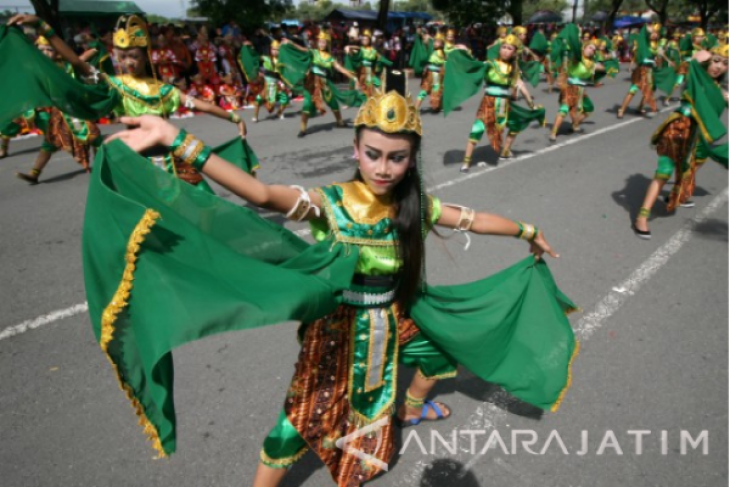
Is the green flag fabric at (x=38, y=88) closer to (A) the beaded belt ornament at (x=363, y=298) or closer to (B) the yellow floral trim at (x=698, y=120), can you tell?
(A) the beaded belt ornament at (x=363, y=298)

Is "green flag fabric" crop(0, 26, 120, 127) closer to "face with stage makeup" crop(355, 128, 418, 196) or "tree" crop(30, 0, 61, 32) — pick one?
"face with stage makeup" crop(355, 128, 418, 196)

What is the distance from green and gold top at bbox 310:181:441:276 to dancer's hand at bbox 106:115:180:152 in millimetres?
649

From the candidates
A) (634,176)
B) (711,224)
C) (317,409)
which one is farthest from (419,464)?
(634,176)

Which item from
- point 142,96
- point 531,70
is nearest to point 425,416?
point 142,96

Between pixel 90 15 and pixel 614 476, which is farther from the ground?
pixel 90 15

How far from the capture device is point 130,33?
12.7 ft

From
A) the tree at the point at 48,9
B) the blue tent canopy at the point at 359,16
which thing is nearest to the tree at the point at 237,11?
the tree at the point at 48,9

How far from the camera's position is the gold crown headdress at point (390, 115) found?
199cm

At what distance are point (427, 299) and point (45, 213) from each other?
5401mm

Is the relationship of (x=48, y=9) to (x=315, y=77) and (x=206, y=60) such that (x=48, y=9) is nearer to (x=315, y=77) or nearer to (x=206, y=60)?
(x=206, y=60)

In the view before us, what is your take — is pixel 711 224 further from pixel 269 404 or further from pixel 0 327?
pixel 0 327

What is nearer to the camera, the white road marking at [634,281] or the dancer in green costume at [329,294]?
the dancer in green costume at [329,294]

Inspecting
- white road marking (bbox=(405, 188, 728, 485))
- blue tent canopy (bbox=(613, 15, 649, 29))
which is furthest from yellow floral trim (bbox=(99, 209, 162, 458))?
blue tent canopy (bbox=(613, 15, 649, 29))

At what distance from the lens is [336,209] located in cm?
211
